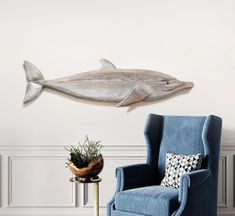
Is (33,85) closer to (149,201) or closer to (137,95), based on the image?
(137,95)

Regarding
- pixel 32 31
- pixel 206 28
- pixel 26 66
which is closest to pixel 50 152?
pixel 26 66

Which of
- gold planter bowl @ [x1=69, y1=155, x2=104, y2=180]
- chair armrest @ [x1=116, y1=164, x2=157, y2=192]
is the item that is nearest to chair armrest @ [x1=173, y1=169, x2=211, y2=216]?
chair armrest @ [x1=116, y1=164, x2=157, y2=192]

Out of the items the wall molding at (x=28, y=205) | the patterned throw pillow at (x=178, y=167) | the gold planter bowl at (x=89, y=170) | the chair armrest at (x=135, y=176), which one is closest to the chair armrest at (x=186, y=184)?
the patterned throw pillow at (x=178, y=167)

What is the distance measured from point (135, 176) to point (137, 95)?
780 millimetres

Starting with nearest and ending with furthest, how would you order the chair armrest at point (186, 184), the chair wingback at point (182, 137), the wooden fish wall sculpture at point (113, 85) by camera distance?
the chair armrest at point (186, 184), the chair wingback at point (182, 137), the wooden fish wall sculpture at point (113, 85)

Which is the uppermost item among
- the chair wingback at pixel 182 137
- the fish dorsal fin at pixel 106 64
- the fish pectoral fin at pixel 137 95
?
the fish dorsal fin at pixel 106 64

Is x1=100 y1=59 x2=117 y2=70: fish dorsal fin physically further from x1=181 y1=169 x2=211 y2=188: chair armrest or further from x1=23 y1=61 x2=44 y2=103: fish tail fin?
x1=181 y1=169 x2=211 y2=188: chair armrest

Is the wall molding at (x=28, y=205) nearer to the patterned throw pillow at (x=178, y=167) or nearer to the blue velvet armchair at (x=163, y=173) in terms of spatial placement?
the blue velvet armchair at (x=163, y=173)

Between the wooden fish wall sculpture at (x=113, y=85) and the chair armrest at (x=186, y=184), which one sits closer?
the chair armrest at (x=186, y=184)

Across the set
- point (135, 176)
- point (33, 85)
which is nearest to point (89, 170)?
point (135, 176)

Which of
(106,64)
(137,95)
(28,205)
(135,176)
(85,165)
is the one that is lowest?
(28,205)

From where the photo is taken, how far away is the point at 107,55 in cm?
414

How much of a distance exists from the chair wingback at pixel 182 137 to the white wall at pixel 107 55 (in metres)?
0.28

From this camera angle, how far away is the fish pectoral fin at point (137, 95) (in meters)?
4.09
